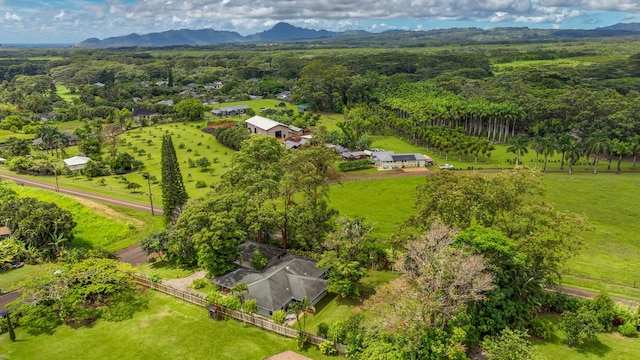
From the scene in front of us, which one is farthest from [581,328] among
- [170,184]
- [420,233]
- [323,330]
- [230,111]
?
[230,111]

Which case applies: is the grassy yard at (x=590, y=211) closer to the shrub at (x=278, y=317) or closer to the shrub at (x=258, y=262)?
the shrub at (x=258, y=262)

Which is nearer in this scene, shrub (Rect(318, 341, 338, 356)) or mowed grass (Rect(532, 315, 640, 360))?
mowed grass (Rect(532, 315, 640, 360))

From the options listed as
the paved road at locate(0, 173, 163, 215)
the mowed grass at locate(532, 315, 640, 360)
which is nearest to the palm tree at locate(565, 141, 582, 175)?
the mowed grass at locate(532, 315, 640, 360)

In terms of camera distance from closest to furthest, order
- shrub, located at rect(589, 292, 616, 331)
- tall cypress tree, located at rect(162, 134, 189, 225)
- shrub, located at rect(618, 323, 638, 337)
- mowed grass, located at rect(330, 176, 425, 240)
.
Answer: shrub, located at rect(618, 323, 638, 337), shrub, located at rect(589, 292, 616, 331), tall cypress tree, located at rect(162, 134, 189, 225), mowed grass, located at rect(330, 176, 425, 240)

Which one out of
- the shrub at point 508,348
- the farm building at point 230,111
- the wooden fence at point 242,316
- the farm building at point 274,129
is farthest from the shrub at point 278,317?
the farm building at point 230,111

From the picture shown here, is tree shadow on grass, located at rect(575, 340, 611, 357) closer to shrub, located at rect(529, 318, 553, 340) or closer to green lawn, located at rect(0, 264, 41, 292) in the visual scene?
shrub, located at rect(529, 318, 553, 340)
